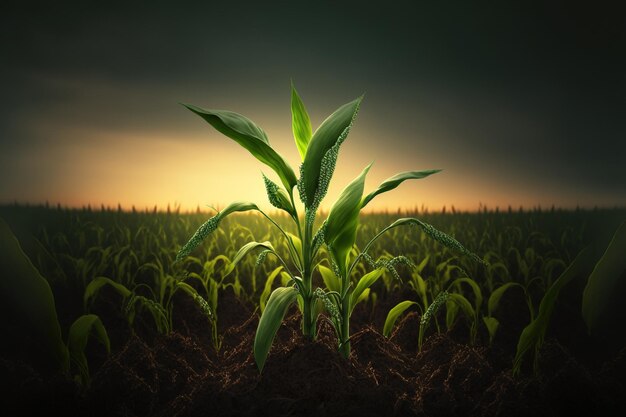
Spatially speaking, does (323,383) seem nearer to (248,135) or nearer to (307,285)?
(307,285)

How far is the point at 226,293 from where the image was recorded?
200 centimetres

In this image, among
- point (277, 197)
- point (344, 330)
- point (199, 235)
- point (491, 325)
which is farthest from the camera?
point (491, 325)

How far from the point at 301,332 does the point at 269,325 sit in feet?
1.35

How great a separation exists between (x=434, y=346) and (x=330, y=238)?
501mm

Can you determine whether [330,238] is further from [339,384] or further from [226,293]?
[226,293]

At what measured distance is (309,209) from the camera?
1271 millimetres

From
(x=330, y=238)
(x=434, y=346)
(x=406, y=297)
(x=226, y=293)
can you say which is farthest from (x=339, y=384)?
(x=226, y=293)

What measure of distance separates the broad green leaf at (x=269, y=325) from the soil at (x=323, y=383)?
8 cm

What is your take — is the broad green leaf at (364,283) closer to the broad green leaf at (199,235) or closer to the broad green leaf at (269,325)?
the broad green leaf at (269,325)

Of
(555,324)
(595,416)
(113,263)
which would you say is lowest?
(595,416)

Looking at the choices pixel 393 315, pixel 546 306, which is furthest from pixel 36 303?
pixel 546 306

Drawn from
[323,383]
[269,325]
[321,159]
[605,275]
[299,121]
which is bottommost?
[323,383]

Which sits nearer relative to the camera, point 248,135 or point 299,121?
point 248,135

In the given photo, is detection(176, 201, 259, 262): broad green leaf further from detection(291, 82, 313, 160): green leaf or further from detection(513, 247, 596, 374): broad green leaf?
detection(513, 247, 596, 374): broad green leaf
